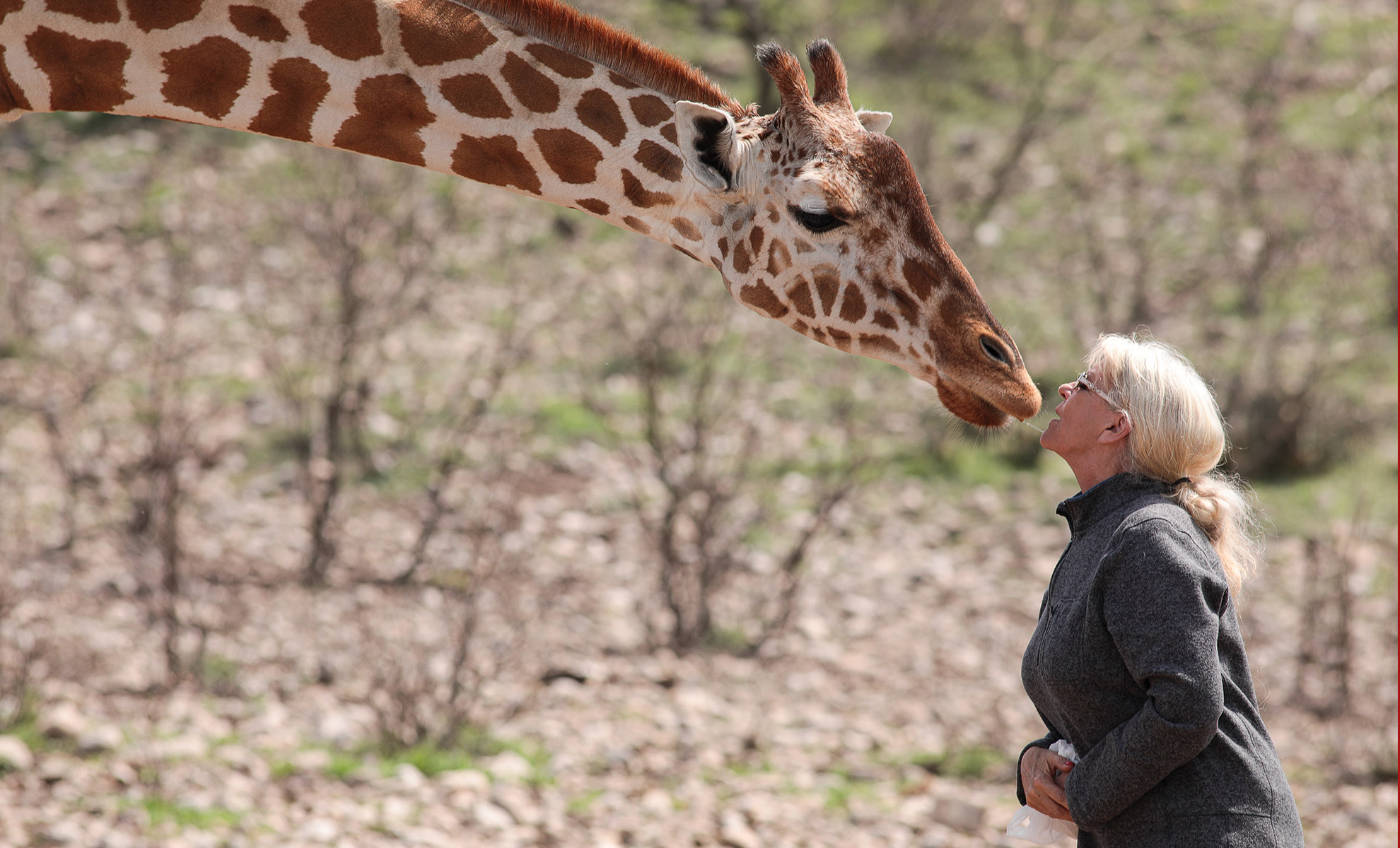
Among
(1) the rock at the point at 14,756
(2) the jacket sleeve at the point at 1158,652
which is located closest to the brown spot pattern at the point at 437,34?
(2) the jacket sleeve at the point at 1158,652

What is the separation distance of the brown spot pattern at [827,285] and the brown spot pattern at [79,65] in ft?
5.89

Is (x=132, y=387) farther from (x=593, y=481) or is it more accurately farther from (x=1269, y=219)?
(x=1269, y=219)

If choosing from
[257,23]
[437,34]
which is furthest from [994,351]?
[257,23]

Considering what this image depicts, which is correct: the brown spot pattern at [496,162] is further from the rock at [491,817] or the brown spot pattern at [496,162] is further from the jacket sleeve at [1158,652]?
the rock at [491,817]

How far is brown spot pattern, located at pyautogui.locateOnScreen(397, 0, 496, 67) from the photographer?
309 centimetres

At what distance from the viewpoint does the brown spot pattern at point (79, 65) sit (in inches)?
121

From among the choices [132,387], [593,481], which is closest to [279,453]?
[132,387]

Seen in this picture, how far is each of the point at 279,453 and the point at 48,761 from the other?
291 cm

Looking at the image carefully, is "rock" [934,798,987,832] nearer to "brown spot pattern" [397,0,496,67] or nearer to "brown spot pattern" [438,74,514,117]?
"brown spot pattern" [438,74,514,117]

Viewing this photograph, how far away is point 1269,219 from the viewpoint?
9.02 m

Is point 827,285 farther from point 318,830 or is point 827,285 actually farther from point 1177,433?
point 318,830

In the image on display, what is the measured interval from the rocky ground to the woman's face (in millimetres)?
2398

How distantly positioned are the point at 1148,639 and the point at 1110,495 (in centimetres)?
36

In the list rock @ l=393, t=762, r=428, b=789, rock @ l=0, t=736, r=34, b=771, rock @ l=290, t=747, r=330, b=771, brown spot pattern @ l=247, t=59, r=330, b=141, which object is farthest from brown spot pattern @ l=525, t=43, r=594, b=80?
rock @ l=0, t=736, r=34, b=771
